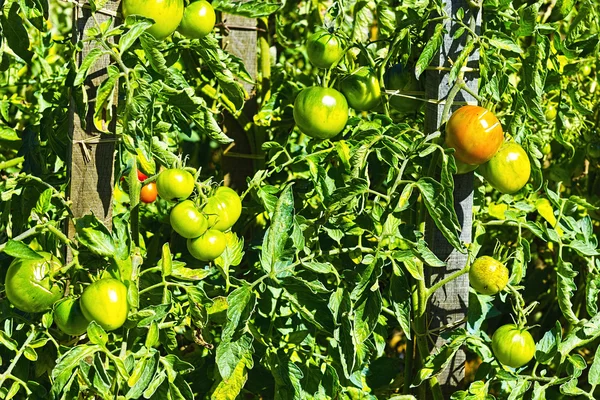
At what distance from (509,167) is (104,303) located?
77cm

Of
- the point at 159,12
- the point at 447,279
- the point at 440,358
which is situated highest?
the point at 159,12

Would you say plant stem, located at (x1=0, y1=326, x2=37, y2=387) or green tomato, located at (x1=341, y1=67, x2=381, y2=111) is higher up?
green tomato, located at (x1=341, y1=67, x2=381, y2=111)

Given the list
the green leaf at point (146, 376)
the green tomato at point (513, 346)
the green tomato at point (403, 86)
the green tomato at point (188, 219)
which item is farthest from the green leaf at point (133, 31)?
the green tomato at point (513, 346)

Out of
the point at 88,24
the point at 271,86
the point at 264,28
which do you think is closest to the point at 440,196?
the point at 88,24

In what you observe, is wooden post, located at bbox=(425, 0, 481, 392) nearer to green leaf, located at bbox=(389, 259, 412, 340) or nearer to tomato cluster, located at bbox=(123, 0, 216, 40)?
green leaf, located at bbox=(389, 259, 412, 340)

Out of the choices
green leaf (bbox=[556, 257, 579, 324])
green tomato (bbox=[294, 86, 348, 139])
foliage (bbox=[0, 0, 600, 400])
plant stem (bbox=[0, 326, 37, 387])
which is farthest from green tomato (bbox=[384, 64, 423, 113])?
plant stem (bbox=[0, 326, 37, 387])

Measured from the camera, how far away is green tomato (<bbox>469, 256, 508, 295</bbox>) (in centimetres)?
141

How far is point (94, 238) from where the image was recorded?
49.5 inches

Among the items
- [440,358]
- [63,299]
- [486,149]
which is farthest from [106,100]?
[440,358]

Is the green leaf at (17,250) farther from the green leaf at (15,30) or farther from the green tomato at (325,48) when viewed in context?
the green tomato at (325,48)

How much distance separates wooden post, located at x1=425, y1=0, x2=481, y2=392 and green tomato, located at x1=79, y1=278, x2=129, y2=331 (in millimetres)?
670

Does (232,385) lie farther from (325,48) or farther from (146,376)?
(325,48)

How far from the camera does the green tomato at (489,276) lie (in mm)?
1406

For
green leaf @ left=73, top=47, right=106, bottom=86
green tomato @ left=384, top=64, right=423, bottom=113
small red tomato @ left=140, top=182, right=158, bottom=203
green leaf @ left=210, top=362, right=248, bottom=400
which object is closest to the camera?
green leaf @ left=73, top=47, right=106, bottom=86
